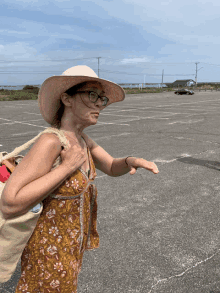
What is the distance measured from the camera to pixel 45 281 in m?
1.58

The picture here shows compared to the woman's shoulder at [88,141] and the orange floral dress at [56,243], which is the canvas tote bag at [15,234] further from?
the woman's shoulder at [88,141]

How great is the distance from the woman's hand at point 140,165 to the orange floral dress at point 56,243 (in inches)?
14.1

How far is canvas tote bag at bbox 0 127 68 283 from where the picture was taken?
4.75 ft

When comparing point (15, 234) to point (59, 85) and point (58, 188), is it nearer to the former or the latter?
point (58, 188)

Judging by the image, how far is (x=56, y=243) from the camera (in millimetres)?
1586

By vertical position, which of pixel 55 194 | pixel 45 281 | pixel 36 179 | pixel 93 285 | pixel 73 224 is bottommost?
pixel 93 285

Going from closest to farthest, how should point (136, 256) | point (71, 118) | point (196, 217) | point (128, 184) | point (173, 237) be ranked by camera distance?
point (71, 118) → point (136, 256) → point (173, 237) → point (196, 217) → point (128, 184)

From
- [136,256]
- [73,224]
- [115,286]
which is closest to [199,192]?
[136,256]

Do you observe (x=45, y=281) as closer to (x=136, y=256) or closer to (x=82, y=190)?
(x=82, y=190)

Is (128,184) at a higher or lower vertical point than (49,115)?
lower

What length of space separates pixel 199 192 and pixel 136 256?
230 cm

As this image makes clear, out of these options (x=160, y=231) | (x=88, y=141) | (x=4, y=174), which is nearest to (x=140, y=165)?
(x=88, y=141)

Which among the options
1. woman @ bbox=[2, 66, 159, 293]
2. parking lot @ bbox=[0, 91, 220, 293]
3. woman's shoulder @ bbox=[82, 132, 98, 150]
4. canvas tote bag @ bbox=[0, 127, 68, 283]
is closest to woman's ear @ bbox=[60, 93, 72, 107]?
woman @ bbox=[2, 66, 159, 293]

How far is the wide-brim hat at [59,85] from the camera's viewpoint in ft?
5.25
